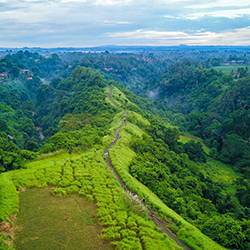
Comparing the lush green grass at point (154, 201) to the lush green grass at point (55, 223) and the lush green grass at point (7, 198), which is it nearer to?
the lush green grass at point (55, 223)

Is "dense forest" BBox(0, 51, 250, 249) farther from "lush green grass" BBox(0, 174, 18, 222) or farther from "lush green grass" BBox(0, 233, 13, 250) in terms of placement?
"lush green grass" BBox(0, 233, 13, 250)

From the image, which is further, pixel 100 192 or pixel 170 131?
pixel 170 131

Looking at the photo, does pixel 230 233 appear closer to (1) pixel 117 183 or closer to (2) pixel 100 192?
(1) pixel 117 183

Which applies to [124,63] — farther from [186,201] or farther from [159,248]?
[159,248]

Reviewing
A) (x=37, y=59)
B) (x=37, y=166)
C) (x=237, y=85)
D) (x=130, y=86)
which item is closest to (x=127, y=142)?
(x=37, y=166)

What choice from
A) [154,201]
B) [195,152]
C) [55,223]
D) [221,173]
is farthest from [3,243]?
[195,152]

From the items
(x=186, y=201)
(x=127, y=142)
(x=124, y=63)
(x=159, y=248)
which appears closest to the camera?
(x=159, y=248)

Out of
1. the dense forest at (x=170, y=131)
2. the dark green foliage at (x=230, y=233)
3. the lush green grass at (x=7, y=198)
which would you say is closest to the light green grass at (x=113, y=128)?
the dense forest at (x=170, y=131)
